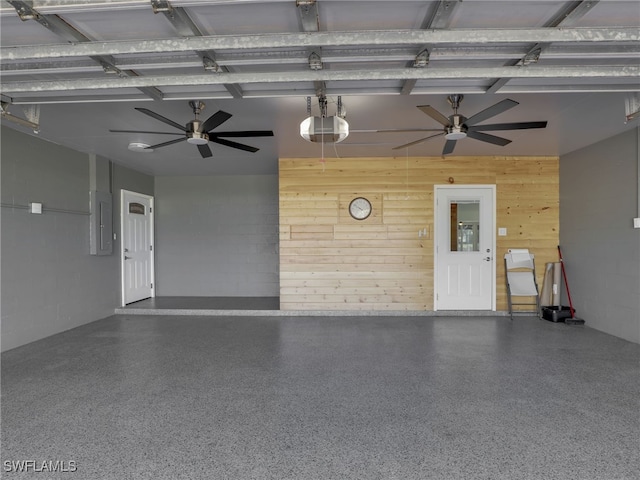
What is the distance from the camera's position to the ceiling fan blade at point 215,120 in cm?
313

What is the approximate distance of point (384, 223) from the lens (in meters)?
5.89

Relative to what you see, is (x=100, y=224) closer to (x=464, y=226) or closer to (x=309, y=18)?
(x=309, y=18)

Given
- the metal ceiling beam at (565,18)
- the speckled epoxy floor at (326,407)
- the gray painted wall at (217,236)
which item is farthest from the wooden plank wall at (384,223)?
the metal ceiling beam at (565,18)

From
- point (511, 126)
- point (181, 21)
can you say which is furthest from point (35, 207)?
point (511, 126)

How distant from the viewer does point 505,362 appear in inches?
142

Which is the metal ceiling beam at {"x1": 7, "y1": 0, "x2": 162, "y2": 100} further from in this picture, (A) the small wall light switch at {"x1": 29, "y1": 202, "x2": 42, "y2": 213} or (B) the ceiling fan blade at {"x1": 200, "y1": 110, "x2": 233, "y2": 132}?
(A) the small wall light switch at {"x1": 29, "y1": 202, "x2": 42, "y2": 213}

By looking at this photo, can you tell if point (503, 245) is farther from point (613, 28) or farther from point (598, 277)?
point (613, 28)

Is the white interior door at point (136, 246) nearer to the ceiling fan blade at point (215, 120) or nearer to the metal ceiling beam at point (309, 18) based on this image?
the ceiling fan blade at point (215, 120)

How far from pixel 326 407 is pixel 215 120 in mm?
2588

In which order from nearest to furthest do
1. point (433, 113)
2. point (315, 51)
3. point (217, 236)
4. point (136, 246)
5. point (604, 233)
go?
point (315, 51), point (433, 113), point (604, 233), point (136, 246), point (217, 236)

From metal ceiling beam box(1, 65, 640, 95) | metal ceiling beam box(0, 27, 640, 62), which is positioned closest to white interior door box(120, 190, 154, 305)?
metal ceiling beam box(1, 65, 640, 95)

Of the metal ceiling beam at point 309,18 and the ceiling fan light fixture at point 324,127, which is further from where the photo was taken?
the ceiling fan light fixture at point 324,127

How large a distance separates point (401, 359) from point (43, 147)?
203 inches

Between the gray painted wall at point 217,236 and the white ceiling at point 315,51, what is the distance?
3923 mm
